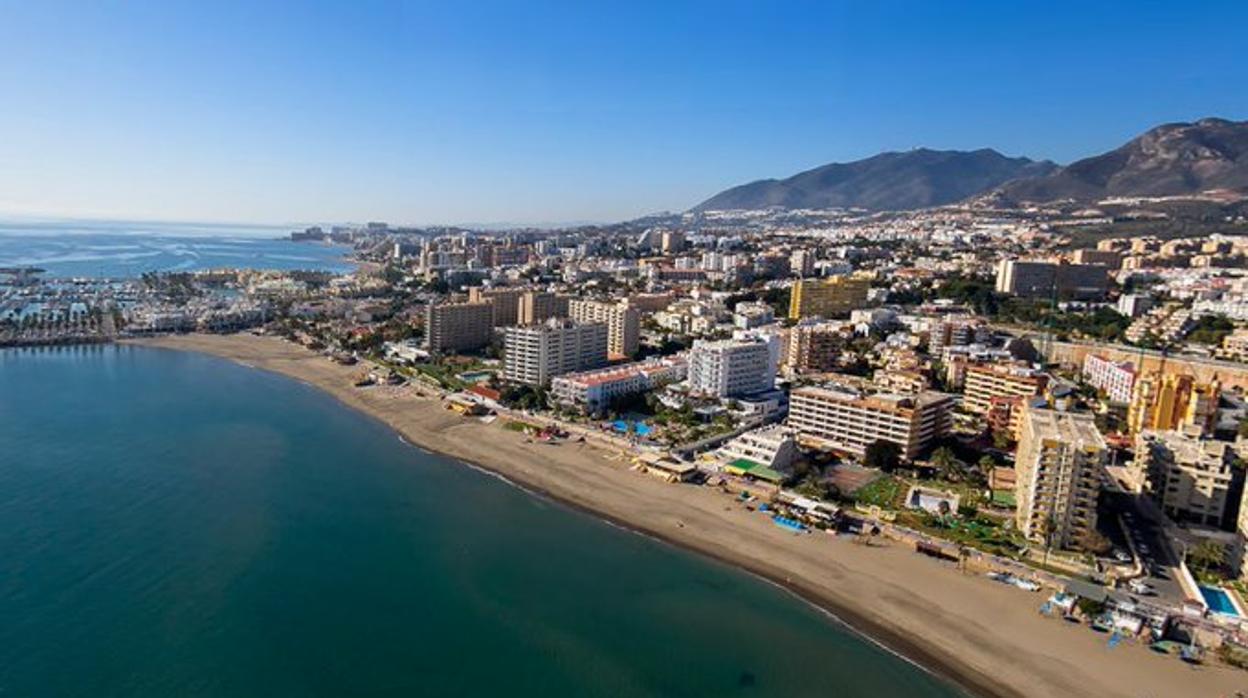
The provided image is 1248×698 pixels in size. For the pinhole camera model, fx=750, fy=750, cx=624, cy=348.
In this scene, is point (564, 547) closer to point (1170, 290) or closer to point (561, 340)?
point (561, 340)

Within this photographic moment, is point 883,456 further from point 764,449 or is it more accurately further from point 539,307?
point 539,307

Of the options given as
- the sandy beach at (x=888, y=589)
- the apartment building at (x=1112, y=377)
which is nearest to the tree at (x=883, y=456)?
the sandy beach at (x=888, y=589)

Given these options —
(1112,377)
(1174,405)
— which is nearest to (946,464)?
(1174,405)

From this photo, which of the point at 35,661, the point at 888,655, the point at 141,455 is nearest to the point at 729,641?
the point at 888,655

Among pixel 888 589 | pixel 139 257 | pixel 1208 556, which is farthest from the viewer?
pixel 139 257

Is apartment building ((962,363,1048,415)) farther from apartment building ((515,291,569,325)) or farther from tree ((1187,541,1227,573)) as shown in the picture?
apartment building ((515,291,569,325))
